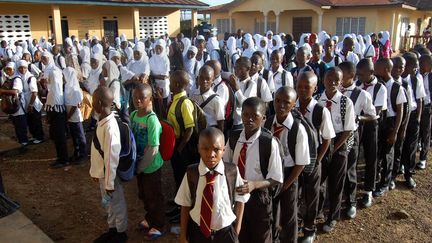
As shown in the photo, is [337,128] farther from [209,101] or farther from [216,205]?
[216,205]

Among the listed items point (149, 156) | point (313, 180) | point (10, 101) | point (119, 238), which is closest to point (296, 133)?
point (313, 180)

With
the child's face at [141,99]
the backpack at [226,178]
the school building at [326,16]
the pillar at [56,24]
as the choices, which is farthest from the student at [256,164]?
the school building at [326,16]

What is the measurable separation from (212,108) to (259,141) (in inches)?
54.2

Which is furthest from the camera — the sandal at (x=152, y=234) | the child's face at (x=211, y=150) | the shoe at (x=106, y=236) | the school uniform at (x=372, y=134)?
the school uniform at (x=372, y=134)

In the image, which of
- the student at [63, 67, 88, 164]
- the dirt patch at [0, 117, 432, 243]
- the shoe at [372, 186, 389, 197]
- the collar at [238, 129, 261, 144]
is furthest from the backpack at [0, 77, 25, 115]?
the shoe at [372, 186, 389, 197]

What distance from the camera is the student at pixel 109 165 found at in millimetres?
3215

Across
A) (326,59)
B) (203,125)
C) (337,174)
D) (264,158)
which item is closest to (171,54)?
(326,59)

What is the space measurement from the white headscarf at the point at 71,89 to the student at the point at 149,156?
2.36m

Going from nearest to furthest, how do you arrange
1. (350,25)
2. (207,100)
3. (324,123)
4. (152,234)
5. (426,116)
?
1. (324,123)
2. (152,234)
3. (207,100)
4. (426,116)
5. (350,25)

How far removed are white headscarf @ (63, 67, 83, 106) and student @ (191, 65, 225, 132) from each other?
240cm

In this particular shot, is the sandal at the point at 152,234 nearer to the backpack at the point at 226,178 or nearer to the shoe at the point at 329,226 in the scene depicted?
the backpack at the point at 226,178

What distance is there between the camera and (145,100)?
11.0 feet

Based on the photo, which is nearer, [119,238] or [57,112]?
[119,238]

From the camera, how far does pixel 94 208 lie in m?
4.39
